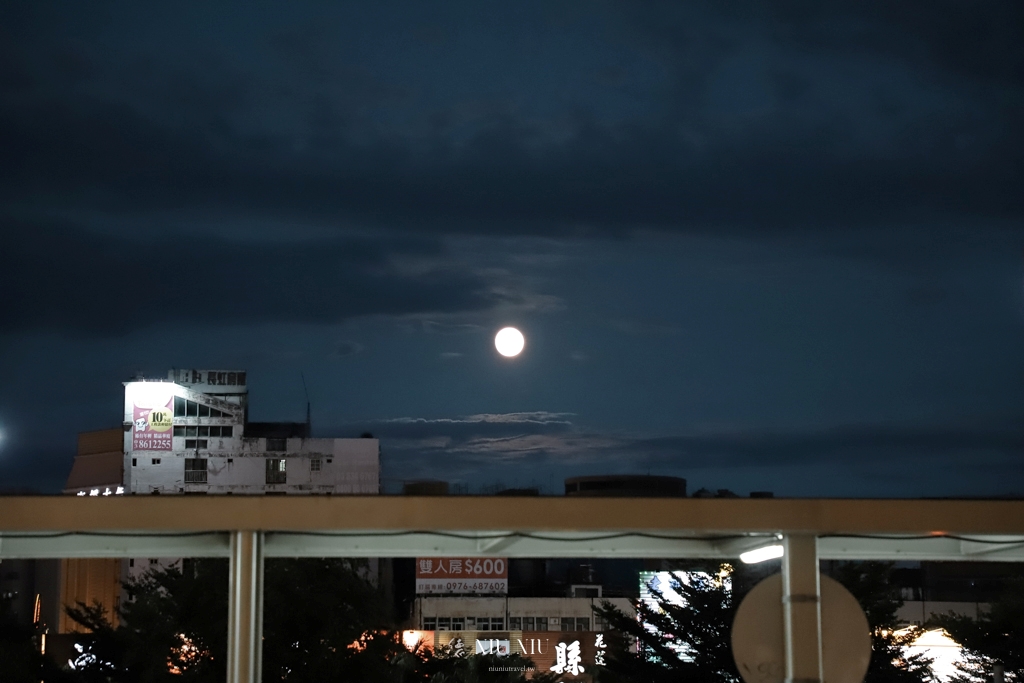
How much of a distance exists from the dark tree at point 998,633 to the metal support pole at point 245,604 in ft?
80.8

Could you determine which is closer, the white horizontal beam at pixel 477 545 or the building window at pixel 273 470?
the white horizontal beam at pixel 477 545

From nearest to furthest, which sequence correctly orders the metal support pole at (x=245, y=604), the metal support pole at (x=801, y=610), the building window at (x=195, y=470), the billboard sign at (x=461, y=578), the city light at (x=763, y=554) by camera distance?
the metal support pole at (x=245, y=604), the metal support pole at (x=801, y=610), the city light at (x=763, y=554), the billboard sign at (x=461, y=578), the building window at (x=195, y=470)

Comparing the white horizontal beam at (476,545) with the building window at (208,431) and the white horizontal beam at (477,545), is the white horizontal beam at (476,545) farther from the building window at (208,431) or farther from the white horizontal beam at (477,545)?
the building window at (208,431)

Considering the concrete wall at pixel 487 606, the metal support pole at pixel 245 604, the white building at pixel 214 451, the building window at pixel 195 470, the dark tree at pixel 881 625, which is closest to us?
the metal support pole at pixel 245 604

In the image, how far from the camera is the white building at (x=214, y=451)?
2847 inches

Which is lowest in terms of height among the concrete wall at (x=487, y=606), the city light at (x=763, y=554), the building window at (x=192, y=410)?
the concrete wall at (x=487, y=606)

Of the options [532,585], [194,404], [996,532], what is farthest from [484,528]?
[194,404]

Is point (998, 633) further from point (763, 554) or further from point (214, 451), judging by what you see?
point (214, 451)

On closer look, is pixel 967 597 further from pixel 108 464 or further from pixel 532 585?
pixel 108 464

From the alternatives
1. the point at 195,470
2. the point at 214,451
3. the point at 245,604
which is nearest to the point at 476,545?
the point at 245,604

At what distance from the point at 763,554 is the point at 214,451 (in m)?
71.6

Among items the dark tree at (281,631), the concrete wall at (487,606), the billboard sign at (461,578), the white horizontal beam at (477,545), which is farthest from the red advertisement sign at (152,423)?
the white horizontal beam at (477,545)

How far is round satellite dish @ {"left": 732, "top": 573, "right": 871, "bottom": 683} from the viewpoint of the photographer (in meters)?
5.52

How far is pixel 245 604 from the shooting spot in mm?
5352
